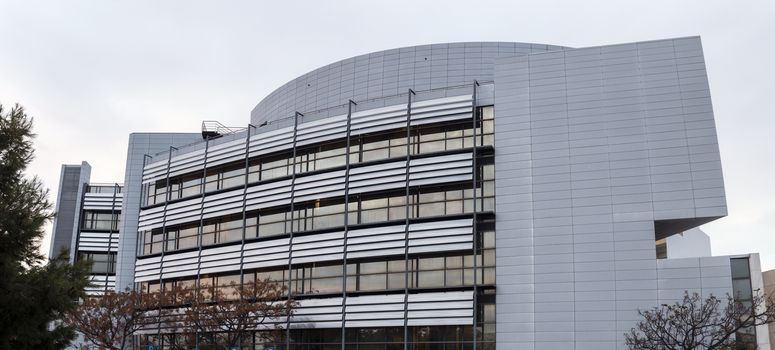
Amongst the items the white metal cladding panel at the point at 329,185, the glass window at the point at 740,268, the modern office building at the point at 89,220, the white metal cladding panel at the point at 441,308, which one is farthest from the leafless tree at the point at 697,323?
the modern office building at the point at 89,220

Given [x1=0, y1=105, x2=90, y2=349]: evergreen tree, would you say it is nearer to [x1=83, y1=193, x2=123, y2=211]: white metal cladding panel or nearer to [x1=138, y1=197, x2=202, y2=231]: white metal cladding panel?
[x1=138, y1=197, x2=202, y2=231]: white metal cladding panel

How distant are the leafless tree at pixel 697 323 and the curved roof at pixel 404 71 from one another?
858 inches

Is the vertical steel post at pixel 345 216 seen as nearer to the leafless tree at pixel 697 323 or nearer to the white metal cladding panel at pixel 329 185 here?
the white metal cladding panel at pixel 329 185

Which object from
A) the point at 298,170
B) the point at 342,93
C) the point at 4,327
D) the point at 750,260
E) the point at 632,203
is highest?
the point at 342,93

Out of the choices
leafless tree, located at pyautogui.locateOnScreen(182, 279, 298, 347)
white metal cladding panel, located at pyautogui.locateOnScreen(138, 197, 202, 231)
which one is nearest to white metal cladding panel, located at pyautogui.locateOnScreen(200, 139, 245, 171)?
white metal cladding panel, located at pyautogui.locateOnScreen(138, 197, 202, 231)

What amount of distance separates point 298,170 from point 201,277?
1094 centimetres

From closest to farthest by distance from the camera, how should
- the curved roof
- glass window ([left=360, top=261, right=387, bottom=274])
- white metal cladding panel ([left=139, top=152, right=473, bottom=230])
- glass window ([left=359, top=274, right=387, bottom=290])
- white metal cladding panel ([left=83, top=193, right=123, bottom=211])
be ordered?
white metal cladding panel ([left=139, top=152, right=473, bottom=230]) < glass window ([left=359, top=274, right=387, bottom=290]) < glass window ([left=360, top=261, right=387, bottom=274]) < the curved roof < white metal cladding panel ([left=83, top=193, right=123, bottom=211])

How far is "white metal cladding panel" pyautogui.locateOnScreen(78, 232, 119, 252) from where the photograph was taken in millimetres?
76938

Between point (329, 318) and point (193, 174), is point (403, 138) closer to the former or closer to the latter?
point (329, 318)

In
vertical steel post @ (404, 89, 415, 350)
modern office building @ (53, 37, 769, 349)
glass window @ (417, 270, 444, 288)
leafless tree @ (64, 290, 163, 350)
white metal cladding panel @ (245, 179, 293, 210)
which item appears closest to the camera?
modern office building @ (53, 37, 769, 349)

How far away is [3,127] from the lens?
2425 cm

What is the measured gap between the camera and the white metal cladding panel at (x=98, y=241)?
76.9 m

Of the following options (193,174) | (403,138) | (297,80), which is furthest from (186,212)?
(403,138)

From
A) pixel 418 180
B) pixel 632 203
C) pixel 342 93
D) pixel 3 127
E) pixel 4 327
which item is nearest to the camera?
pixel 4 327
